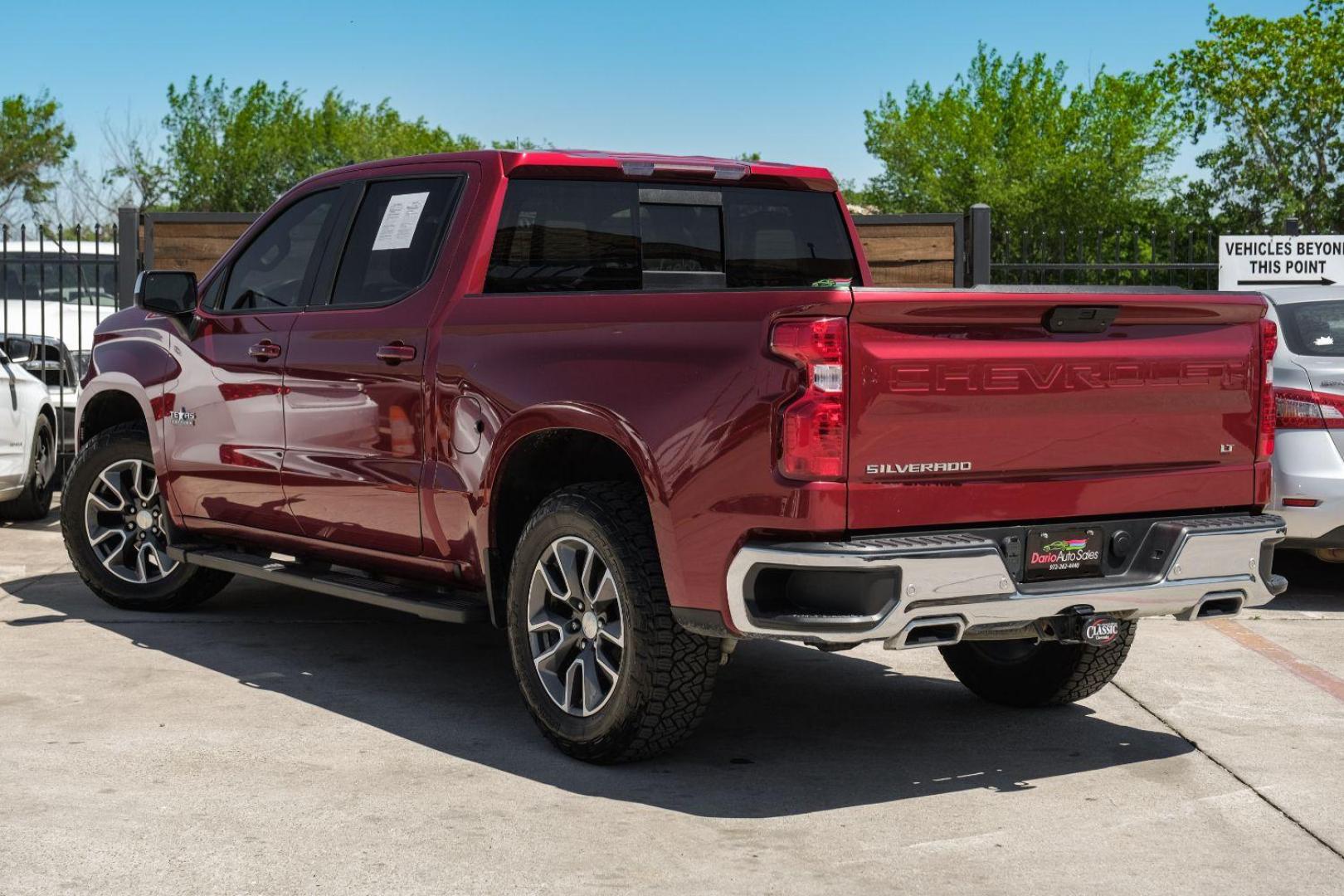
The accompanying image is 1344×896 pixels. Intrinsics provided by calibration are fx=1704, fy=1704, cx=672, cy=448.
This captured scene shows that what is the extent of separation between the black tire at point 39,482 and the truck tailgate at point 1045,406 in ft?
26.7

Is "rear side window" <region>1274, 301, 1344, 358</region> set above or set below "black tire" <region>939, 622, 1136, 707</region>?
above

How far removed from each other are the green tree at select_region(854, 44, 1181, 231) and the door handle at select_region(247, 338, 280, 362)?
2301 inches

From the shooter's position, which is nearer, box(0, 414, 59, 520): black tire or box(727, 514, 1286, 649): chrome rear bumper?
box(727, 514, 1286, 649): chrome rear bumper

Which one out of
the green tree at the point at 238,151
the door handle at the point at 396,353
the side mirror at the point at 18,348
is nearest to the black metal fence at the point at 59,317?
the side mirror at the point at 18,348

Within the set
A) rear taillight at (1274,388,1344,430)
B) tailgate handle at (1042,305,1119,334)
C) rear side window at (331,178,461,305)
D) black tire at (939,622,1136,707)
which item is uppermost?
rear side window at (331,178,461,305)

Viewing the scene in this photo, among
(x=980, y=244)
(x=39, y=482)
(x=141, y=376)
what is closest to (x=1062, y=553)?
(x=141, y=376)

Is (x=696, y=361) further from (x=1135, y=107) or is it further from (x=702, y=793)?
(x=1135, y=107)

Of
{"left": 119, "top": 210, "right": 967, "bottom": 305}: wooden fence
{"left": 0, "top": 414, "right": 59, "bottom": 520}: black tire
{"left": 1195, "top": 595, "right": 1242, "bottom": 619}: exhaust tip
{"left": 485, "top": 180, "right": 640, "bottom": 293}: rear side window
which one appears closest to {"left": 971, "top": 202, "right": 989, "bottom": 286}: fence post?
{"left": 119, "top": 210, "right": 967, "bottom": 305}: wooden fence

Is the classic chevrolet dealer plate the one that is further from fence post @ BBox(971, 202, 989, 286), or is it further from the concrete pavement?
fence post @ BBox(971, 202, 989, 286)

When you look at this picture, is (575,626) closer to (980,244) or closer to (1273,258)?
(980,244)

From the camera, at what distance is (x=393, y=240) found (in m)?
6.56

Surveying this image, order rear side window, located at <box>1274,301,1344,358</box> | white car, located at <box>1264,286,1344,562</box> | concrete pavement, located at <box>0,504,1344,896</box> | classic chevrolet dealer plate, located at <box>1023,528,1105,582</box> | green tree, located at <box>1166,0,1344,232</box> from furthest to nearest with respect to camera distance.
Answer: green tree, located at <box>1166,0,1344,232</box>
rear side window, located at <box>1274,301,1344,358</box>
white car, located at <box>1264,286,1344,562</box>
classic chevrolet dealer plate, located at <box>1023,528,1105,582</box>
concrete pavement, located at <box>0,504,1344,896</box>

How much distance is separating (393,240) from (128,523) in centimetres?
254

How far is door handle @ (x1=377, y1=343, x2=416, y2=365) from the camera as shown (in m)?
6.15
